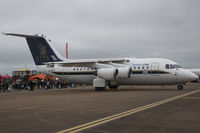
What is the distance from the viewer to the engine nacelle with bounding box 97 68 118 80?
2752 cm

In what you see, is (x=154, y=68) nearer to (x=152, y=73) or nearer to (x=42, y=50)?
(x=152, y=73)

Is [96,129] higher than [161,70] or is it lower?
lower

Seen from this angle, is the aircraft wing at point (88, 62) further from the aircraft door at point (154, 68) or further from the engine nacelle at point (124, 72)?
the aircraft door at point (154, 68)

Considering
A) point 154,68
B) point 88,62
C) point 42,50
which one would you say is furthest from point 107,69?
point 42,50

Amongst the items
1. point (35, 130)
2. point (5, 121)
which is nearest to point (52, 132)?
point (35, 130)

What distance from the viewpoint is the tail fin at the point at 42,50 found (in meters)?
32.3

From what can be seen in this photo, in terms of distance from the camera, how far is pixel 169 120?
27.6 ft

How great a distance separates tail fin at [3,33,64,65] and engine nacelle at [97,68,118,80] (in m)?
7.83

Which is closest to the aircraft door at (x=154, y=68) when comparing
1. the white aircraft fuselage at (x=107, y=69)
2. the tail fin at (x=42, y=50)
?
the white aircraft fuselage at (x=107, y=69)

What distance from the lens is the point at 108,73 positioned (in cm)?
2766

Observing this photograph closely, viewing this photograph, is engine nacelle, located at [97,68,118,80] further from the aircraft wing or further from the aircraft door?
the aircraft door

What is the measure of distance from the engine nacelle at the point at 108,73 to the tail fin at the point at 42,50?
308 inches

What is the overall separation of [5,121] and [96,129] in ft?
12.7

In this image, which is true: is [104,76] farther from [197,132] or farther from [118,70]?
[197,132]
